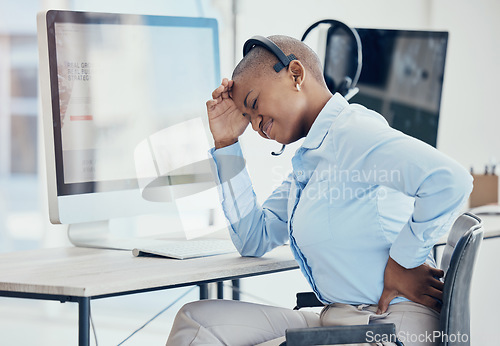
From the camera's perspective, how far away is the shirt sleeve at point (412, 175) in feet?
3.57

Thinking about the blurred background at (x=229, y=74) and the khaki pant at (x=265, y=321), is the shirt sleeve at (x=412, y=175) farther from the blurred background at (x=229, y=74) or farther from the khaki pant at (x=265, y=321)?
the blurred background at (x=229, y=74)

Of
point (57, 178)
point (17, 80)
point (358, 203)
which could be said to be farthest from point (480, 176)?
point (17, 80)

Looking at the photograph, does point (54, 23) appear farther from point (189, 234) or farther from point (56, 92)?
point (189, 234)

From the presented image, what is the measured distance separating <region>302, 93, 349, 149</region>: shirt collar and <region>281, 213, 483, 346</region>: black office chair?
1.07 ft

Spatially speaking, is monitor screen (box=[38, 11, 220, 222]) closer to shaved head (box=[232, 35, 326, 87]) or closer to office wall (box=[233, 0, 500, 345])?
shaved head (box=[232, 35, 326, 87])

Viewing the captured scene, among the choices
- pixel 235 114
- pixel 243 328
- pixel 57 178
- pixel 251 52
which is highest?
pixel 251 52

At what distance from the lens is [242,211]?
57.7 inches

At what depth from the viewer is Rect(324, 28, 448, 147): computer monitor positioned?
218cm

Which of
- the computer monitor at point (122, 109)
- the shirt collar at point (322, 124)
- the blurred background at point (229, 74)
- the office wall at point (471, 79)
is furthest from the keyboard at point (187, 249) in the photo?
the office wall at point (471, 79)

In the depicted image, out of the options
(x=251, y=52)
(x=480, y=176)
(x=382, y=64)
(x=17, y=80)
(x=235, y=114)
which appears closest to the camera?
(x=251, y=52)

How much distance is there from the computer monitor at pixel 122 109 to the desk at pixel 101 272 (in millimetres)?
→ 153

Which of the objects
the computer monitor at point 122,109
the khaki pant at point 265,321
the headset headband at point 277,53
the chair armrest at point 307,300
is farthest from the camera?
the computer monitor at point 122,109

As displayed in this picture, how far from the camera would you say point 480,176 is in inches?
96.3

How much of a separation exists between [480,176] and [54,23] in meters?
1.68
